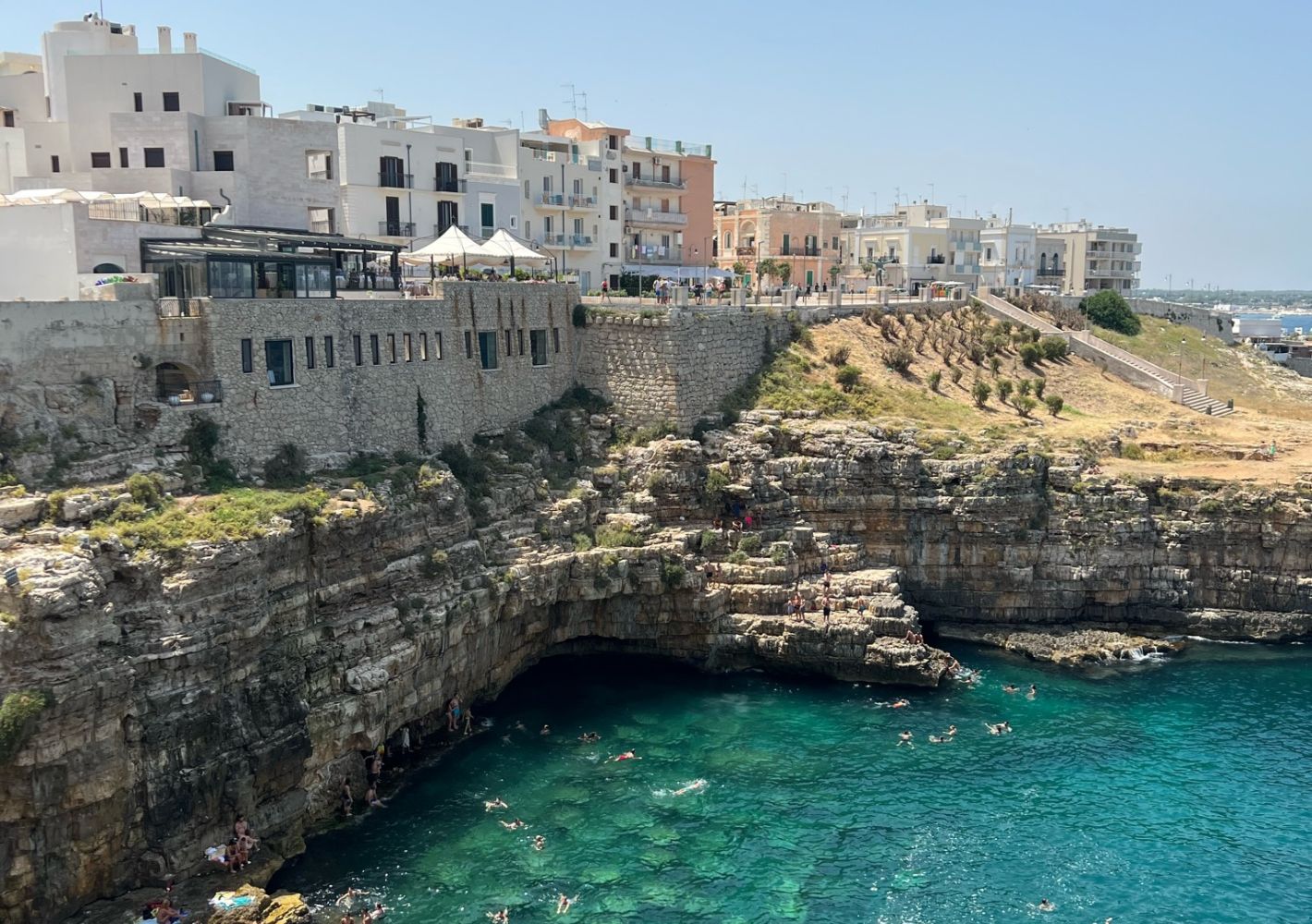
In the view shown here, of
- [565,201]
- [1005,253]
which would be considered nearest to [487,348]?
[565,201]

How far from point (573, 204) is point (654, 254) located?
10713mm

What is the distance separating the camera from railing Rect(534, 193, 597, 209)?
64.3 metres

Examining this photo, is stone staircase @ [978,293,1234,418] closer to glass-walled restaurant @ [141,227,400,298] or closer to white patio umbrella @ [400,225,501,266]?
white patio umbrella @ [400,225,501,266]

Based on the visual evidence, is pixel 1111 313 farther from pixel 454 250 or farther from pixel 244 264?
pixel 244 264

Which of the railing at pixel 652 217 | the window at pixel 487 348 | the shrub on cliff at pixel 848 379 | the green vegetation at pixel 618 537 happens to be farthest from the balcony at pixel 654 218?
the green vegetation at pixel 618 537

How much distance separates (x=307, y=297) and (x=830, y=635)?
23.5 m

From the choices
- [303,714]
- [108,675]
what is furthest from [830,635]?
[108,675]

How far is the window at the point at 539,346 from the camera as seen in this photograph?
50969mm

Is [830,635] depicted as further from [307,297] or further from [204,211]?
[204,211]

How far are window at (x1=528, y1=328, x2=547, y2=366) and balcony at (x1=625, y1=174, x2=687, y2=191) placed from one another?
81.2ft

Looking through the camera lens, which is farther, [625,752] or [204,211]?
[204,211]

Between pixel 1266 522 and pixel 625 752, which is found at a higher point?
pixel 1266 522

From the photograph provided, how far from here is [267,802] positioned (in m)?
32.2

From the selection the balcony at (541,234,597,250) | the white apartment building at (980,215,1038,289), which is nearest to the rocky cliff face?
the balcony at (541,234,597,250)
